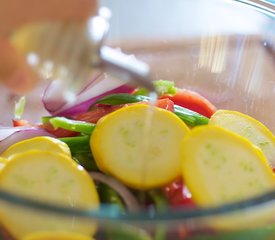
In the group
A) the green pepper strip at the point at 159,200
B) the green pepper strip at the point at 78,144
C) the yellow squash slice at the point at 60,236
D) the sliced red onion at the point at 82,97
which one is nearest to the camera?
the yellow squash slice at the point at 60,236

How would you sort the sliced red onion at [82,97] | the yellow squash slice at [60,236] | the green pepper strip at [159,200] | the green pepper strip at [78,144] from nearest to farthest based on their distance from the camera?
the yellow squash slice at [60,236], the green pepper strip at [159,200], the green pepper strip at [78,144], the sliced red onion at [82,97]

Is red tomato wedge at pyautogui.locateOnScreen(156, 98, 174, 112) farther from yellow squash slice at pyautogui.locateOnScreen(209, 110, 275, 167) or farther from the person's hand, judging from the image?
the person's hand

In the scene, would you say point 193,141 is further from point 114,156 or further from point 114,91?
point 114,91

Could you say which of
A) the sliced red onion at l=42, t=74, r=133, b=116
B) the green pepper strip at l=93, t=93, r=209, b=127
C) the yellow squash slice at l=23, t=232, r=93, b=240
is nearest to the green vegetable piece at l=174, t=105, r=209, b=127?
the green pepper strip at l=93, t=93, r=209, b=127

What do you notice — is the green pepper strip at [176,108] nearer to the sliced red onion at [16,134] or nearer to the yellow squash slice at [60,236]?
the sliced red onion at [16,134]

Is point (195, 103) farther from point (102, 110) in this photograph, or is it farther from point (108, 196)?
point (108, 196)

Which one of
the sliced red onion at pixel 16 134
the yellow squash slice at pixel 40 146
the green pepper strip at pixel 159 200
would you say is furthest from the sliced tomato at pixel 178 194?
the sliced red onion at pixel 16 134

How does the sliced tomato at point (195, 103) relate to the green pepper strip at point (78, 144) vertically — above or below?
above
